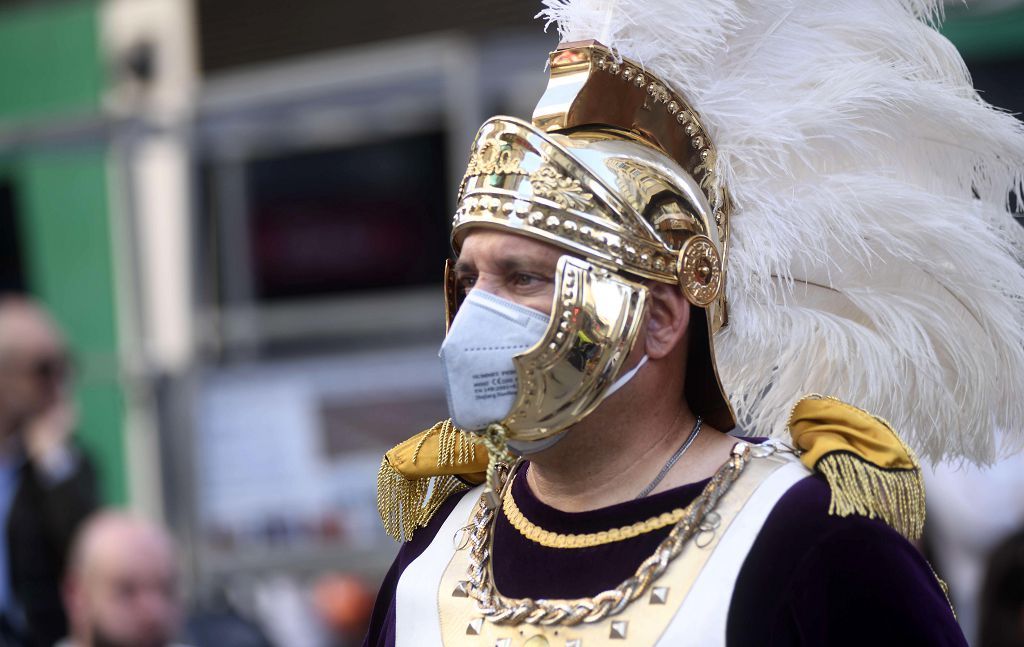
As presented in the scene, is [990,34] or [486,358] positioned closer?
[486,358]

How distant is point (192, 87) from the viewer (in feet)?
33.3

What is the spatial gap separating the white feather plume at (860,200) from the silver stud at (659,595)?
1.62ft

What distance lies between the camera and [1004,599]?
4.36m

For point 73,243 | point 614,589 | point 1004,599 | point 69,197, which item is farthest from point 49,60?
point 614,589

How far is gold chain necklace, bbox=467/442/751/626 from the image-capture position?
230cm

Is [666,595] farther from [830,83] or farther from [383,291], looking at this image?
[383,291]

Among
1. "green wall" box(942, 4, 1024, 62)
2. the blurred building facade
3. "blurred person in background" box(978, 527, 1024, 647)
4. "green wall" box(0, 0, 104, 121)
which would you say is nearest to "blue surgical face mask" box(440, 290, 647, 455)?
"blurred person in background" box(978, 527, 1024, 647)

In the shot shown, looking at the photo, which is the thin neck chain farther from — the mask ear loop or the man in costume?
the mask ear loop

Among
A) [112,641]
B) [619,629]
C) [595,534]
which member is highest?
[595,534]

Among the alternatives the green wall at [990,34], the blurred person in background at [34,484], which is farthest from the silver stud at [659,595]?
the green wall at [990,34]

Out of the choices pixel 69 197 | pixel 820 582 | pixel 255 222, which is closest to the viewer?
pixel 820 582

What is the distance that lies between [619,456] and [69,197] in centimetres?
813

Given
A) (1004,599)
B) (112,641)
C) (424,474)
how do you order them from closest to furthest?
1. (424,474)
2. (1004,599)
3. (112,641)

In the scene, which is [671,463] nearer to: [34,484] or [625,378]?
[625,378]
